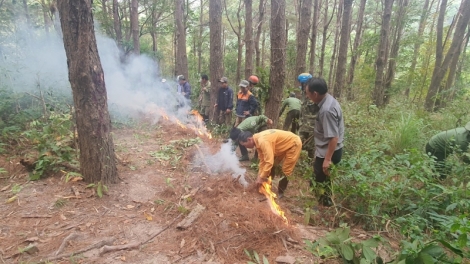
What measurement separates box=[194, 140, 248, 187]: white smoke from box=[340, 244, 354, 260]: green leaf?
261cm

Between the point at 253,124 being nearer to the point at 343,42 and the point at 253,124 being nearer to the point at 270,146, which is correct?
the point at 270,146

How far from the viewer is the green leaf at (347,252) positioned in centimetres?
237

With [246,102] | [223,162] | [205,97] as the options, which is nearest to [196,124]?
[205,97]

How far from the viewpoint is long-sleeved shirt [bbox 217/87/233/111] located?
8477 millimetres

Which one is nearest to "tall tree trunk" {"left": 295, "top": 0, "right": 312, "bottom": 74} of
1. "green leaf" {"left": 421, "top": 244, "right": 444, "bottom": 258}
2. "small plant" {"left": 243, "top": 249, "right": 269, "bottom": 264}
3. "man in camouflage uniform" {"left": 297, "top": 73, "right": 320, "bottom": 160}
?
"man in camouflage uniform" {"left": 297, "top": 73, "right": 320, "bottom": 160}

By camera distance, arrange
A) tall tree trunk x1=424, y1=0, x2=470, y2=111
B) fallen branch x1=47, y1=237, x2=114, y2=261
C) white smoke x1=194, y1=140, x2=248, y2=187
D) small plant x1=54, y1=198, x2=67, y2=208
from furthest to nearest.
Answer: tall tree trunk x1=424, y1=0, x2=470, y2=111, white smoke x1=194, y1=140, x2=248, y2=187, small plant x1=54, y1=198, x2=67, y2=208, fallen branch x1=47, y1=237, x2=114, y2=261

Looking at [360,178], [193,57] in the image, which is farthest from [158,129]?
[193,57]

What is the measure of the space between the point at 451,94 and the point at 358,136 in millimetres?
7319

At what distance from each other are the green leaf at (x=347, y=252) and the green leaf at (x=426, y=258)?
53cm

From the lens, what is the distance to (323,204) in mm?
4004

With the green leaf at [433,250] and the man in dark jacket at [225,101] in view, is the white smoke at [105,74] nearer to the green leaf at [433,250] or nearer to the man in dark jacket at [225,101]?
the man in dark jacket at [225,101]

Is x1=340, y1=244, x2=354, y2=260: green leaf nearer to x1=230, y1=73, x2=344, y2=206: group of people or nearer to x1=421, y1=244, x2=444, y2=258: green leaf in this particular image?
x1=421, y1=244, x2=444, y2=258: green leaf

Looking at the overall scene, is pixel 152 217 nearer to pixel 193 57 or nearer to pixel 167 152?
pixel 167 152

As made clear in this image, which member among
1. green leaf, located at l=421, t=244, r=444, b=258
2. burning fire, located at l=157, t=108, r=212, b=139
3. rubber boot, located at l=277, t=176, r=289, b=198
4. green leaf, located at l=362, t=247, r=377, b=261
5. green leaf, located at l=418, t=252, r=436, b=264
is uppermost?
green leaf, located at l=421, t=244, r=444, b=258
